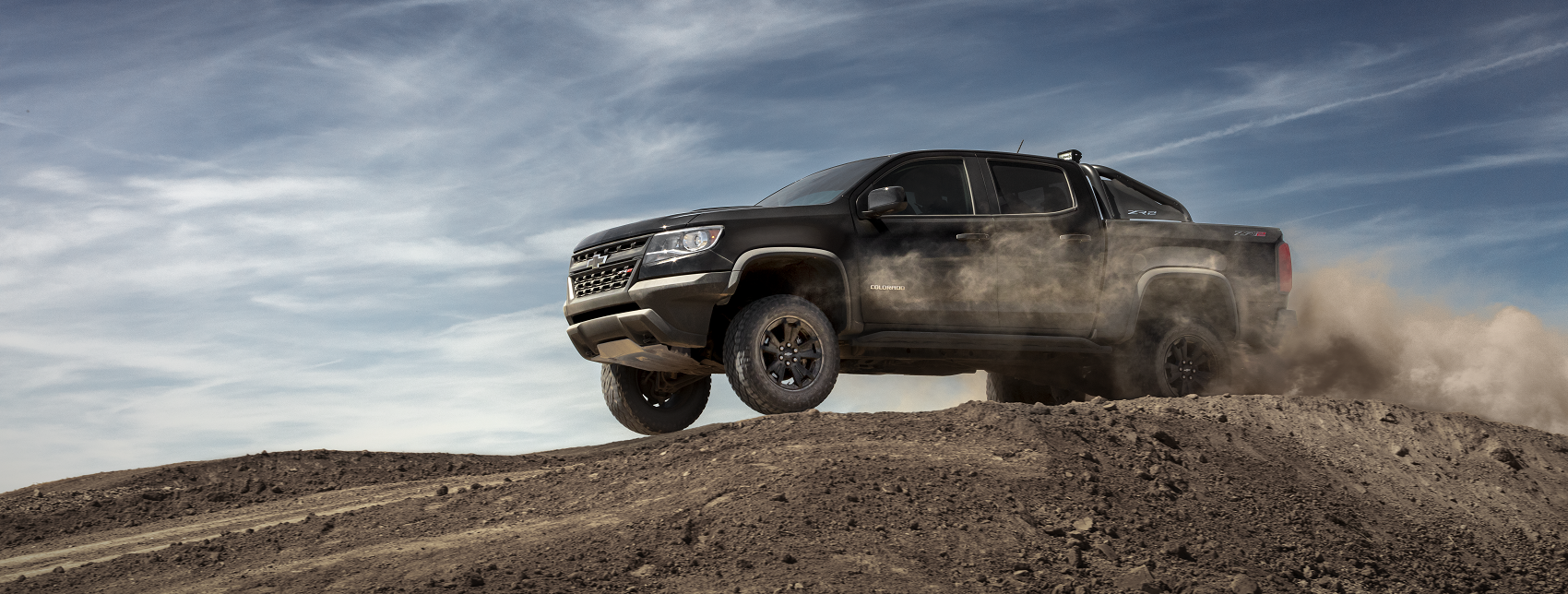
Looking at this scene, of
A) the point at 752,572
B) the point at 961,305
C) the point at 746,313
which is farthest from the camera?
the point at 961,305

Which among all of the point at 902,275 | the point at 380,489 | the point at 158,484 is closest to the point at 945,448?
the point at 902,275

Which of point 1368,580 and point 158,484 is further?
point 158,484

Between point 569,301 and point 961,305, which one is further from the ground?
point 569,301

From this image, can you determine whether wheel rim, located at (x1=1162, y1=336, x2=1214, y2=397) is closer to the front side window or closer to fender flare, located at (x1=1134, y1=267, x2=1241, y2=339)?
fender flare, located at (x1=1134, y1=267, x2=1241, y2=339)

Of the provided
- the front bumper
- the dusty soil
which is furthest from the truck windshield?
the dusty soil

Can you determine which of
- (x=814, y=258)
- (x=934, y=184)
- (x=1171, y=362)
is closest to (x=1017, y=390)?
(x=1171, y=362)

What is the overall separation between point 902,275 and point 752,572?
3.52 metres

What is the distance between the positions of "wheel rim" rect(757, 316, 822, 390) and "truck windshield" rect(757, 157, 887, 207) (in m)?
1.03

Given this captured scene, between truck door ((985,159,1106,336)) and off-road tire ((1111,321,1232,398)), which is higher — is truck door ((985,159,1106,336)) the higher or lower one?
the higher one

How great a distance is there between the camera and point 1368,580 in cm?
572

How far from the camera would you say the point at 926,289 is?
7.98 metres

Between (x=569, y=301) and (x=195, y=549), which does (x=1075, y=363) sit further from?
(x=195, y=549)

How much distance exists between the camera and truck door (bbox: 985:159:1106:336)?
8273mm

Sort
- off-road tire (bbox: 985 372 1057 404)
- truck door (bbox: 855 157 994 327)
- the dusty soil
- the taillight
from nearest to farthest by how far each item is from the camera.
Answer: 1. the dusty soil
2. truck door (bbox: 855 157 994 327)
3. the taillight
4. off-road tire (bbox: 985 372 1057 404)
